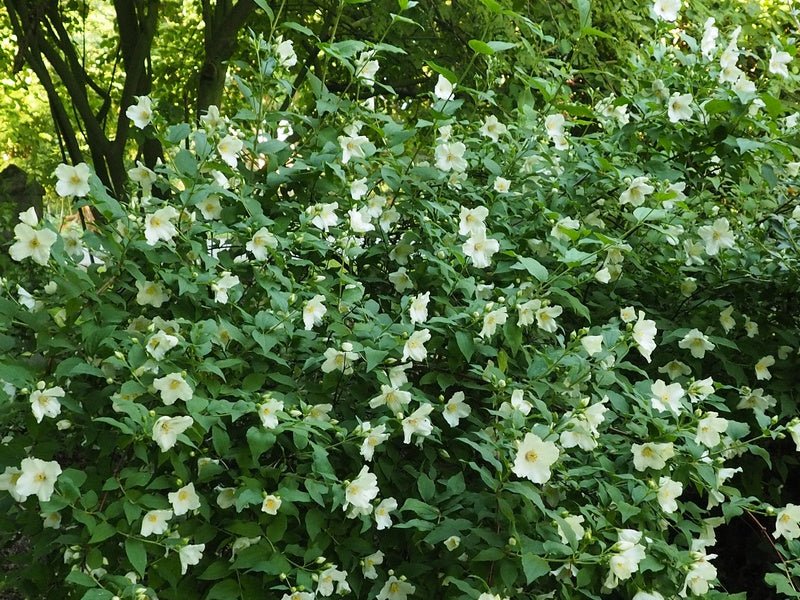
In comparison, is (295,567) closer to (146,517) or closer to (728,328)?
(146,517)

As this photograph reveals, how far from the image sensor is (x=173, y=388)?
1745 millimetres

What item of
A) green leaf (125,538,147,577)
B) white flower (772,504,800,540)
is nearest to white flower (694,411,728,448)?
white flower (772,504,800,540)

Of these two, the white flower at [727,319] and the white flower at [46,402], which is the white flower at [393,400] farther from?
the white flower at [727,319]

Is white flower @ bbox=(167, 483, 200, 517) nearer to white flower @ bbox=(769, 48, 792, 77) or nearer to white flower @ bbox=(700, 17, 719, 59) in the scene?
white flower @ bbox=(700, 17, 719, 59)

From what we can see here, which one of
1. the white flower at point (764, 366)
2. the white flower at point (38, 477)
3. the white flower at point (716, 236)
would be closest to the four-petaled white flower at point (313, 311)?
the white flower at point (38, 477)

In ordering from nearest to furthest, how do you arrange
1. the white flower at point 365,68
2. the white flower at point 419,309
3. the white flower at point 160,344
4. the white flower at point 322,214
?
1. the white flower at point 160,344
2. the white flower at point 419,309
3. the white flower at point 322,214
4. the white flower at point 365,68

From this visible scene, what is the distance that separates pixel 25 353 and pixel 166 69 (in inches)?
151

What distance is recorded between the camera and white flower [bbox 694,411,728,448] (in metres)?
1.93

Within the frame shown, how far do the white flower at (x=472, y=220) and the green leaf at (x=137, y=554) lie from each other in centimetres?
103

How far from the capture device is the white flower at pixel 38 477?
1695 mm

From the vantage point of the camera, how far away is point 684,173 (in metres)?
2.71

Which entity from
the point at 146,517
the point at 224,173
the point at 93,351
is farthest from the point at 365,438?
the point at 224,173

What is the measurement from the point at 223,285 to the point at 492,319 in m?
0.60

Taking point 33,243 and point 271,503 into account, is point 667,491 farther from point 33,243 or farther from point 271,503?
point 33,243
